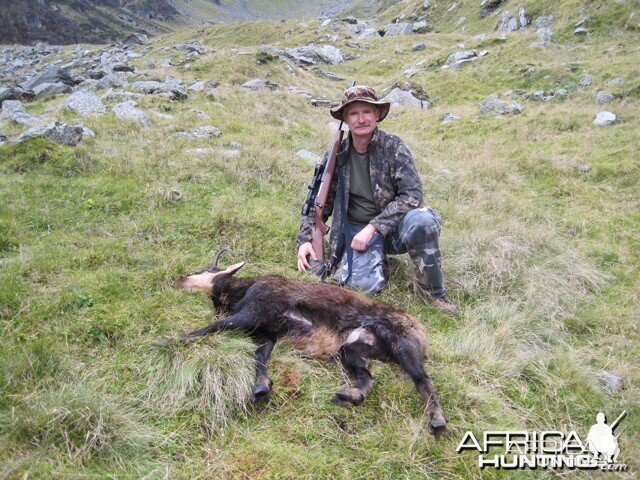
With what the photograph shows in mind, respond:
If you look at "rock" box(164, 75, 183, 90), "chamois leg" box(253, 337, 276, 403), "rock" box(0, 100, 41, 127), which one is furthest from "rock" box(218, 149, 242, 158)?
"rock" box(164, 75, 183, 90)

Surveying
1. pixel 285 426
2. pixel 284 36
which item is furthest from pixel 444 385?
pixel 284 36

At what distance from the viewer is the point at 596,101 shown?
36.4 feet

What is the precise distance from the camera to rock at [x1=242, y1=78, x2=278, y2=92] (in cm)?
1423

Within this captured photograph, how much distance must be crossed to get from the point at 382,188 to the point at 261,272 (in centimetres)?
148

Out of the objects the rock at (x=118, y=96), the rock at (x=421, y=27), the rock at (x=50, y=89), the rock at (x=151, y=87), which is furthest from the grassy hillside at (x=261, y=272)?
the rock at (x=421, y=27)

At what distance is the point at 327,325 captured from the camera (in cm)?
338

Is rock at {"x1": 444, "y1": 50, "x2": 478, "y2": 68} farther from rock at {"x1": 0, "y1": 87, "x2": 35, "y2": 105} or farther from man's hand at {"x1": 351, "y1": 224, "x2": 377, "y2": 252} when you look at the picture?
man's hand at {"x1": 351, "y1": 224, "x2": 377, "y2": 252}

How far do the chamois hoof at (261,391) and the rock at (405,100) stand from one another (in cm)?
1316

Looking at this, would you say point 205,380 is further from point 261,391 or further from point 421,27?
point 421,27

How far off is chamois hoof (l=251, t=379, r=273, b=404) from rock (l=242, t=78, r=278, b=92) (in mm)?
12615

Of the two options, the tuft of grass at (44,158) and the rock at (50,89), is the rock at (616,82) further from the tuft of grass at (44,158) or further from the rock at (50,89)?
the rock at (50,89)

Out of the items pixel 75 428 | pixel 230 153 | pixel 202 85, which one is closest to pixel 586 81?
pixel 230 153

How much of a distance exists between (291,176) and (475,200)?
2.88 metres

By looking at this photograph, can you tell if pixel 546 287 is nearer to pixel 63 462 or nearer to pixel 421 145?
pixel 63 462
